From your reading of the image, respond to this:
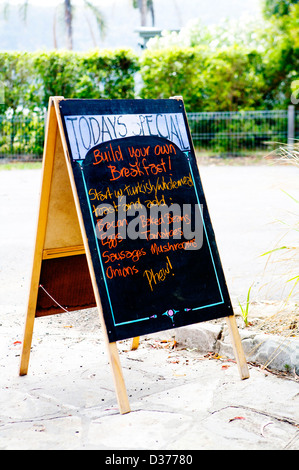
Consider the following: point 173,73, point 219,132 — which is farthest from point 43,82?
point 219,132

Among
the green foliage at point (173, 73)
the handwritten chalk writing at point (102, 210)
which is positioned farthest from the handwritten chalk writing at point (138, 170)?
the green foliage at point (173, 73)

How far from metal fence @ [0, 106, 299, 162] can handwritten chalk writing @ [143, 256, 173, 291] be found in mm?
12066

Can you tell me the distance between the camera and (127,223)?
A: 124 inches

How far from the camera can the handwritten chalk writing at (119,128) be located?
119 inches

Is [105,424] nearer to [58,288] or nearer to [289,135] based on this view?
[58,288]

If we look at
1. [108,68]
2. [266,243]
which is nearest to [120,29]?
[108,68]

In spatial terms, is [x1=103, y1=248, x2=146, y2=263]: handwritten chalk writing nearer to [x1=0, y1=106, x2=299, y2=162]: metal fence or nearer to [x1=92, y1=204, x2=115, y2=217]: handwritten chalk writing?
[x1=92, y1=204, x2=115, y2=217]: handwritten chalk writing

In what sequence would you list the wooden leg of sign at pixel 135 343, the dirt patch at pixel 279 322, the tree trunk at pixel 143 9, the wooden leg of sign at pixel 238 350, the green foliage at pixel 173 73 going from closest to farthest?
the wooden leg of sign at pixel 238 350, the dirt patch at pixel 279 322, the wooden leg of sign at pixel 135 343, the green foliage at pixel 173 73, the tree trunk at pixel 143 9

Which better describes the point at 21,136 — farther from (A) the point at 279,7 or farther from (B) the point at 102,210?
(B) the point at 102,210

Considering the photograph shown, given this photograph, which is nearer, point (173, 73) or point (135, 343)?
point (135, 343)

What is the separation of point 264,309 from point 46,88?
12.5 metres

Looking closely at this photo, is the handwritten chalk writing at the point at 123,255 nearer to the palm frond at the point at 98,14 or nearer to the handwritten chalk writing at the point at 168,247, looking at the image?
the handwritten chalk writing at the point at 168,247

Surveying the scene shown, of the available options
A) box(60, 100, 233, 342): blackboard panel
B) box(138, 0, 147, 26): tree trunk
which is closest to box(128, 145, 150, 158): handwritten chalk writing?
box(60, 100, 233, 342): blackboard panel

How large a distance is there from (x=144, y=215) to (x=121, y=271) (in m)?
0.35
